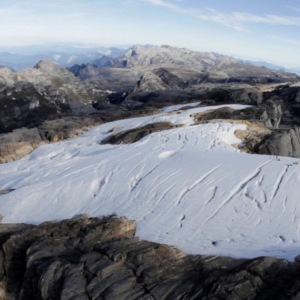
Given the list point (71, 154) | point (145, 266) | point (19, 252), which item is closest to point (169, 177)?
point (145, 266)

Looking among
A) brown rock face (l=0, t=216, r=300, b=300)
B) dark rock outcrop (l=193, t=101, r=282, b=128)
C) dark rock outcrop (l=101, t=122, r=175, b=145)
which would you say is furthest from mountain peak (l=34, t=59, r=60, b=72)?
brown rock face (l=0, t=216, r=300, b=300)

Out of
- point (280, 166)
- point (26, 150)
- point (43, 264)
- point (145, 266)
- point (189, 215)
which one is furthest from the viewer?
point (26, 150)

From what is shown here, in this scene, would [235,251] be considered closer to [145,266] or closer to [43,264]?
[145,266]

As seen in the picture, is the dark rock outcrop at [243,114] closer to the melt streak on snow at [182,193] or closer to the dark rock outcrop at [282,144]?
the dark rock outcrop at [282,144]

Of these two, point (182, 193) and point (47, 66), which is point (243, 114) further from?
point (47, 66)

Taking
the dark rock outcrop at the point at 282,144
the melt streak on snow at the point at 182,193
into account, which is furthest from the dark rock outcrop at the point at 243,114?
the melt streak on snow at the point at 182,193

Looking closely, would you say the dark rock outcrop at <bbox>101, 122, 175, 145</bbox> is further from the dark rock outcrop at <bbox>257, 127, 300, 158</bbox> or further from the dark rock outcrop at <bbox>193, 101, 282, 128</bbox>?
the dark rock outcrop at <bbox>257, 127, 300, 158</bbox>
